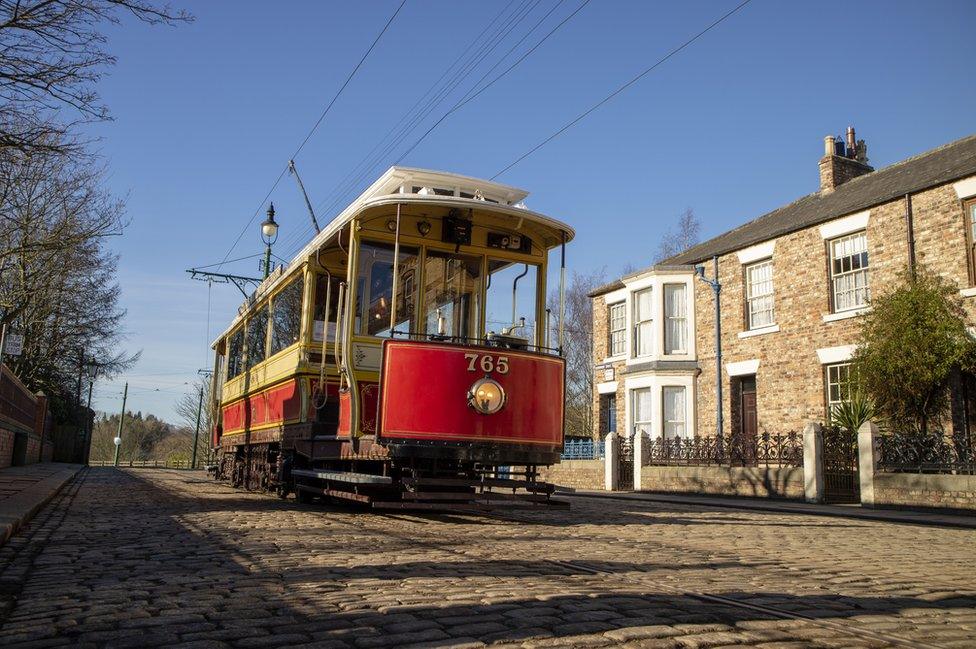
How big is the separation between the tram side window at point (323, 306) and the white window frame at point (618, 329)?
1519cm

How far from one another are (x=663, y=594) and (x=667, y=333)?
61.6 ft

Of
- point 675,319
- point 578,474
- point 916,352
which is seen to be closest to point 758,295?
point 675,319

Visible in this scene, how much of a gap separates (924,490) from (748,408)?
7579 millimetres

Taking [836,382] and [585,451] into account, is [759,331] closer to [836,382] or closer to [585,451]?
[836,382]

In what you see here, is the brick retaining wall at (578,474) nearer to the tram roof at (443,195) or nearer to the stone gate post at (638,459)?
the stone gate post at (638,459)

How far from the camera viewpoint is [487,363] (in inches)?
340

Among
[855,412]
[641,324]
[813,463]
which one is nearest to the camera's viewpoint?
[813,463]

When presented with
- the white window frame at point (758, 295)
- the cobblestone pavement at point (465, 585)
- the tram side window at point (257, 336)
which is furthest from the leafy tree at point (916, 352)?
the tram side window at point (257, 336)

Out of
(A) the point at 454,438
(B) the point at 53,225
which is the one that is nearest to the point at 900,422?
(A) the point at 454,438

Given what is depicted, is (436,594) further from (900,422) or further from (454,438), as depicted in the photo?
(900,422)

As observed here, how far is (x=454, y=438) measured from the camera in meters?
8.42

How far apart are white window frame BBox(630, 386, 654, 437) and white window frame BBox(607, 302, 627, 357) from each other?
59.2 inches

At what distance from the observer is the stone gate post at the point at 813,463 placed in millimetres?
15539

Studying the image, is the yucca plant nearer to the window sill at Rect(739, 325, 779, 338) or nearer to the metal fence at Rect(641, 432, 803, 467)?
the metal fence at Rect(641, 432, 803, 467)
